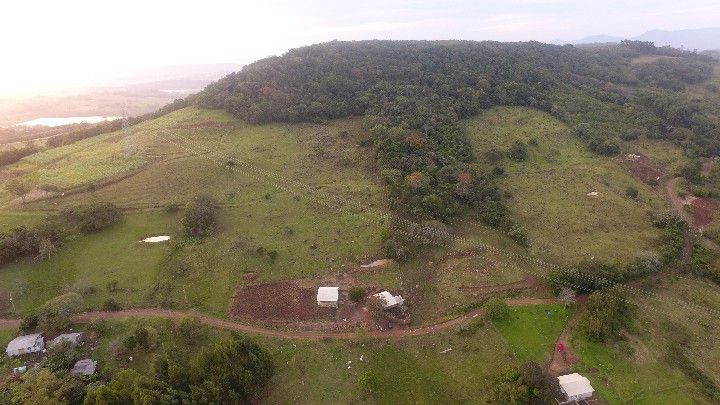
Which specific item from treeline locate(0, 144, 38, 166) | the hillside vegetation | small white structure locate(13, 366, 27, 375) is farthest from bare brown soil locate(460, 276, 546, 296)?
treeline locate(0, 144, 38, 166)

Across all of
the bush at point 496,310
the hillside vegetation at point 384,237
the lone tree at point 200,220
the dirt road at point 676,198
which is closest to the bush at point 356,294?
the hillside vegetation at point 384,237

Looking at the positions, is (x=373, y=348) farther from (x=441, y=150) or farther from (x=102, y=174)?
(x=102, y=174)

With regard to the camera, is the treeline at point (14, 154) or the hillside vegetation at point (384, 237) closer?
the hillside vegetation at point (384, 237)

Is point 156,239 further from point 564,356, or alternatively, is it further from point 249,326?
point 564,356

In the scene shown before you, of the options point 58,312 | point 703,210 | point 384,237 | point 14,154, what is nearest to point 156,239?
point 58,312

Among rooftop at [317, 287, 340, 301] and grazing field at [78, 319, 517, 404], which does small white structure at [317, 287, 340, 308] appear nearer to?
rooftop at [317, 287, 340, 301]

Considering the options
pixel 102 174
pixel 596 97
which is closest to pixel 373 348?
pixel 102 174

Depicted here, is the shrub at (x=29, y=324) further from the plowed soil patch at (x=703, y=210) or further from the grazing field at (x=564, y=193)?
the plowed soil patch at (x=703, y=210)
